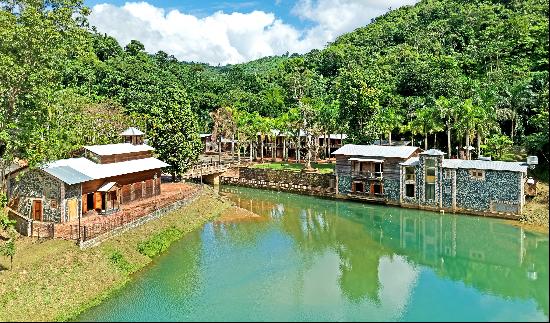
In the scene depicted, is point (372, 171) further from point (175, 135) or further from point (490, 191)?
point (175, 135)

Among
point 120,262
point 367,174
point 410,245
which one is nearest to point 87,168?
point 120,262

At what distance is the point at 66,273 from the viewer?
2591cm

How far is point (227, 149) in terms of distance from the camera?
89250 mm

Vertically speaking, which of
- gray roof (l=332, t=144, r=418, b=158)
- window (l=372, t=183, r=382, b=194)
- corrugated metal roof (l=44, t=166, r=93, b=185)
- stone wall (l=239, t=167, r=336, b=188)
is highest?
gray roof (l=332, t=144, r=418, b=158)

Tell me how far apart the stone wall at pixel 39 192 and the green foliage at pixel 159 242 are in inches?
275

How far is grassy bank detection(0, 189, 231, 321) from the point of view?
23062 millimetres

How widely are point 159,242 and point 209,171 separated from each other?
27.8 m

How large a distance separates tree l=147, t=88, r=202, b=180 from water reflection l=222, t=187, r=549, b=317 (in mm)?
9237

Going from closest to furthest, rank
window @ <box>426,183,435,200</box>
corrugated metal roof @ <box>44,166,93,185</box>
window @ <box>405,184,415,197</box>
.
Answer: corrugated metal roof @ <box>44,166,93,185</box>
window @ <box>426,183,435,200</box>
window @ <box>405,184,415,197</box>

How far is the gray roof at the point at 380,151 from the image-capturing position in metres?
48.1

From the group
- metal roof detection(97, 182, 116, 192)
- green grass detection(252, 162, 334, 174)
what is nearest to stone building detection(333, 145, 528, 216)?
green grass detection(252, 162, 334, 174)

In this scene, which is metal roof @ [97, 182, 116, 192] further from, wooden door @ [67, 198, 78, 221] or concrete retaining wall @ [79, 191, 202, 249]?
concrete retaining wall @ [79, 191, 202, 249]

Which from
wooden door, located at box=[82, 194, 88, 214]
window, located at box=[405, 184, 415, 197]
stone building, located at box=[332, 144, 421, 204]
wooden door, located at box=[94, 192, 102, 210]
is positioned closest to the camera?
wooden door, located at box=[82, 194, 88, 214]

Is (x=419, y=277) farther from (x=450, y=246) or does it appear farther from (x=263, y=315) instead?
(x=263, y=315)
